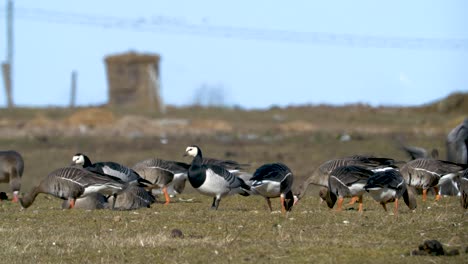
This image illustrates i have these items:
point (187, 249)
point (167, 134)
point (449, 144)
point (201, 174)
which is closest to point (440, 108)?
point (167, 134)

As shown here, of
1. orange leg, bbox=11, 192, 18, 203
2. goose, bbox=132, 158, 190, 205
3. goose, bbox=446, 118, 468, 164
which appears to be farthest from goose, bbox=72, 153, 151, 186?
goose, bbox=446, 118, 468, 164

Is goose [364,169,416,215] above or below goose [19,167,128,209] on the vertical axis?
above

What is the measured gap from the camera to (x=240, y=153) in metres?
32.4

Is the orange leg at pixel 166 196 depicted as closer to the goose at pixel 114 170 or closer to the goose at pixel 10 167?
the goose at pixel 114 170

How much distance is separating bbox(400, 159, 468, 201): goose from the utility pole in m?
33.1

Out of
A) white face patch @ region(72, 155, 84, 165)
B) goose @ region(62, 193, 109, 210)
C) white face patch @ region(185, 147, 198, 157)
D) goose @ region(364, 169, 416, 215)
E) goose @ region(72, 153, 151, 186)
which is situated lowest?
goose @ region(62, 193, 109, 210)

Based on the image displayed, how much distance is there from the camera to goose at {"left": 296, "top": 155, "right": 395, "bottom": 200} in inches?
660

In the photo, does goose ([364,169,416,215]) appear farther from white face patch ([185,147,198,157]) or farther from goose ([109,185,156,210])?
goose ([109,185,156,210])

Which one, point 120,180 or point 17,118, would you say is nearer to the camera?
point 120,180

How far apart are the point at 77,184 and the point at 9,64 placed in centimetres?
3599

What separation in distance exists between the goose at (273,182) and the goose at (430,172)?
2.23 m

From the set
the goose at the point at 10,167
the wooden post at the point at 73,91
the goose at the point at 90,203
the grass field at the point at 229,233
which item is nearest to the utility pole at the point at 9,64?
the wooden post at the point at 73,91

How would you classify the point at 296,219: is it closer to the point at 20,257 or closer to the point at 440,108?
the point at 20,257

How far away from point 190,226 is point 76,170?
3.13 m
